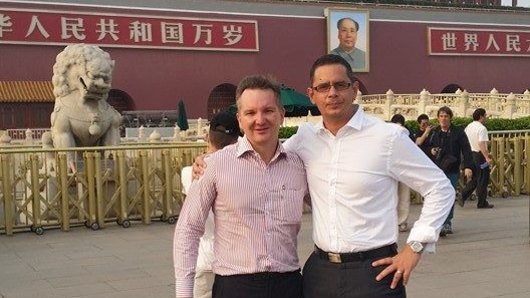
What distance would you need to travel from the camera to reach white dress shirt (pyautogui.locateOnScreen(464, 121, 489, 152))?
830 cm

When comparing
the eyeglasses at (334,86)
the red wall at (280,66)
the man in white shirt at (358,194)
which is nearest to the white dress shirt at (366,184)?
the man in white shirt at (358,194)

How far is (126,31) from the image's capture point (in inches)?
946

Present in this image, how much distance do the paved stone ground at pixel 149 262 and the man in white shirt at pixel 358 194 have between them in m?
2.30

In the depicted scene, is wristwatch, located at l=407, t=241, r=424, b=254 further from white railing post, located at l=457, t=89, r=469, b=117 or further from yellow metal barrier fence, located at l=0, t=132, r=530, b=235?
white railing post, located at l=457, t=89, r=469, b=117

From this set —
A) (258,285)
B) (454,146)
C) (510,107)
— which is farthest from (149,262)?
(510,107)

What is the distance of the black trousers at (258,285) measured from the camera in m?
2.12

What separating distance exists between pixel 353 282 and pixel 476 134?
6715 mm

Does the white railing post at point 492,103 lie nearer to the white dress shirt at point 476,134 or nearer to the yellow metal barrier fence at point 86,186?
the white dress shirt at point 476,134

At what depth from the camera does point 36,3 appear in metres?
22.5

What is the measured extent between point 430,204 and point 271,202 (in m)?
0.50

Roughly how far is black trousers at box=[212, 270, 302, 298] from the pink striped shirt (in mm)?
19

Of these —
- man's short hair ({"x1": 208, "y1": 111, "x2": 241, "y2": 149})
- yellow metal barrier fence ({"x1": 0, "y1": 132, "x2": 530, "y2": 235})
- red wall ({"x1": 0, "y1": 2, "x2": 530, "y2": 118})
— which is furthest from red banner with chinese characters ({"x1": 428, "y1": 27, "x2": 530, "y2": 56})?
man's short hair ({"x1": 208, "y1": 111, "x2": 241, "y2": 149})

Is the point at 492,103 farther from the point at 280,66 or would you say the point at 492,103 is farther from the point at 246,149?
the point at 246,149

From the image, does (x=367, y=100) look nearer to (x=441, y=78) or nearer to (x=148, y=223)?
(x=441, y=78)
